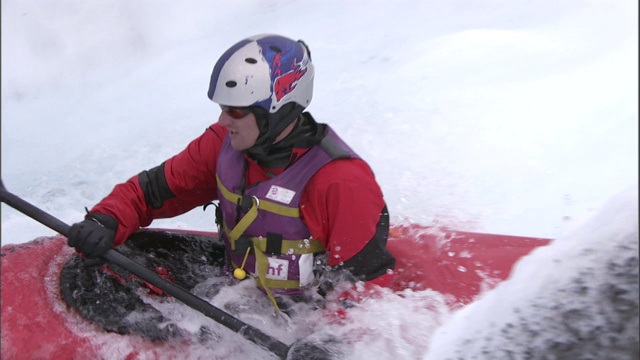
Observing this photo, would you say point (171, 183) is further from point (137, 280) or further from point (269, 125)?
point (269, 125)

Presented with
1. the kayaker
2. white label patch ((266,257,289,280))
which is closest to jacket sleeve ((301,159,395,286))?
the kayaker

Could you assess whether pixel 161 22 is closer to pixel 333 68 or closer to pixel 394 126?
pixel 333 68

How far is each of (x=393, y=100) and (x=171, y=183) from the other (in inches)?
115

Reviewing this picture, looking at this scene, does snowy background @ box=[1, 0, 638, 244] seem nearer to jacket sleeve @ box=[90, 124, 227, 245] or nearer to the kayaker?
jacket sleeve @ box=[90, 124, 227, 245]

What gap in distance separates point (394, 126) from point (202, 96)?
1.74m

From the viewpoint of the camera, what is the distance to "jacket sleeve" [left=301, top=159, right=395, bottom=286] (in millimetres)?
1714

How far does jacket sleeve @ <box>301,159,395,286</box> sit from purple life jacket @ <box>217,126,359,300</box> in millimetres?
33

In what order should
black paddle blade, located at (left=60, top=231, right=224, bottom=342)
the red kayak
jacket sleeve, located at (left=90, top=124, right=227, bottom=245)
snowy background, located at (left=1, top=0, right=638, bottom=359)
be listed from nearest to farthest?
the red kayak < black paddle blade, located at (left=60, top=231, right=224, bottom=342) < jacket sleeve, located at (left=90, top=124, right=227, bottom=245) < snowy background, located at (left=1, top=0, right=638, bottom=359)

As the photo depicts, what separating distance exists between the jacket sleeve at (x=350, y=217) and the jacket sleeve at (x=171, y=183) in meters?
0.47

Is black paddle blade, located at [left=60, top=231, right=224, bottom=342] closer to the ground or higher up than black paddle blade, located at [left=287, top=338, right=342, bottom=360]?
higher up

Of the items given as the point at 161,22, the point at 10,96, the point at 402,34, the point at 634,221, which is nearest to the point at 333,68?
the point at 402,34

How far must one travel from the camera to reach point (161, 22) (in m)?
6.40

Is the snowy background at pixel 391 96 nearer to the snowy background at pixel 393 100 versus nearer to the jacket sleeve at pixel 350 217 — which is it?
the snowy background at pixel 393 100

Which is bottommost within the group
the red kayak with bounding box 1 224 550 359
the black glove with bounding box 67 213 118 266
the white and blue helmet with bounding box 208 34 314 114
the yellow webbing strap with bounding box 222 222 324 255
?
the red kayak with bounding box 1 224 550 359
